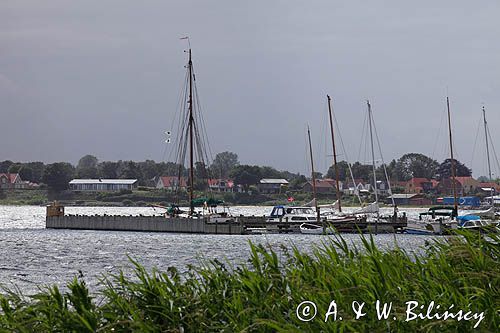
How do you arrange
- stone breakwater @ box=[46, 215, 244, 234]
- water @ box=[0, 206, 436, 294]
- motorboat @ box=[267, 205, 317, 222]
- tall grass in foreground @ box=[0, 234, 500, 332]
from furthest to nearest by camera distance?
motorboat @ box=[267, 205, 317, 222]
stone breakwater @ box=[46, 215, 244, 234]
water @ box=[0, 206, 436, 294]
tall grass in foreground @ box=[0, 234, 500, 332]

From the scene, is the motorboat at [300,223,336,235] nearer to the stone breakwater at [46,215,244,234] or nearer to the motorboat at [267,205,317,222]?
the motorboat at [267,205,317,222]

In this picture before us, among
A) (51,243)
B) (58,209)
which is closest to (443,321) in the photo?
(51,243)

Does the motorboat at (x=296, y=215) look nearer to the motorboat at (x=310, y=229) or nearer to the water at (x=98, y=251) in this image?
the water at (x=98, y=251)

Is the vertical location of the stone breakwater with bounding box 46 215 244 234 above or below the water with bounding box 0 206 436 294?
above

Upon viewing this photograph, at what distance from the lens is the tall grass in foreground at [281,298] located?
15.2m

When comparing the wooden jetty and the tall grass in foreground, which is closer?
the tall grass in foreground

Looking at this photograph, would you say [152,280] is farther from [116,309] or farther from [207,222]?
[207,222]

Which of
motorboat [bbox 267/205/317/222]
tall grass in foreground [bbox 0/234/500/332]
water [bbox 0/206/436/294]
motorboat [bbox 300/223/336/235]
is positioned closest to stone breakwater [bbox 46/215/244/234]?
water [bbox 0/206/436/294]

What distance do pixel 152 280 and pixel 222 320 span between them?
1423 millimetres

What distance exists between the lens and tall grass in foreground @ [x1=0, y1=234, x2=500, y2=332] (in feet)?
49.8

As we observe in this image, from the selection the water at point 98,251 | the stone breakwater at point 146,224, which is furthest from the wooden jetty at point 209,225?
the water at point 98,251

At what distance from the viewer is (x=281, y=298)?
16.2 meters

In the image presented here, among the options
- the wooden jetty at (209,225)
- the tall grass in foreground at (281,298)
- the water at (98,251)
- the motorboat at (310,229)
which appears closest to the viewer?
the tall grass in foreground at (281,298)

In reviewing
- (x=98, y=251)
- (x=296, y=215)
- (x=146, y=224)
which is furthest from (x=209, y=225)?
(x=98, y=251)
